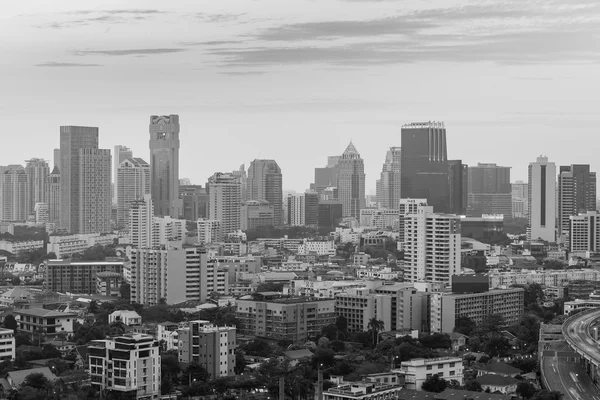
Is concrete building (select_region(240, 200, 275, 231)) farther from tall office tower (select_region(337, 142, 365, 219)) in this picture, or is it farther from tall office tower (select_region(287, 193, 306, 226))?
tall office tower (select_region(337, 142, 365, 219))

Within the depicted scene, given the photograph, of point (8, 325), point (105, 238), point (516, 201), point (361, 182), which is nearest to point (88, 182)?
point (105, 238)

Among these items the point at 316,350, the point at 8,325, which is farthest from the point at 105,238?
the point at 316,350

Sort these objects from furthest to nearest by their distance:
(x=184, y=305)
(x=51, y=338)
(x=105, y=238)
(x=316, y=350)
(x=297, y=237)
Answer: (x=297, y=237), (x=105, y=238), (x=184, y=305), (x=51, y=338), (x=316, y=350)

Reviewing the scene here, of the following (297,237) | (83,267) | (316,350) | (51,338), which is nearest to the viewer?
(316,350)

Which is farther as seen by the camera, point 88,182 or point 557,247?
point 88,182

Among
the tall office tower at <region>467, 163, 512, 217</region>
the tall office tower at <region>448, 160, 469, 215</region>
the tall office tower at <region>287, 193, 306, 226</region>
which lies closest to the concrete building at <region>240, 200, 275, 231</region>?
the tall office tower at <region>287, 193, 306, 226</region>

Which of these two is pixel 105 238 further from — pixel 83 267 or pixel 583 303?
pixel 583 303
